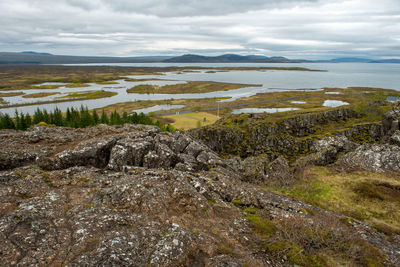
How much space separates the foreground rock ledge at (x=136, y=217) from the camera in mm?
10586

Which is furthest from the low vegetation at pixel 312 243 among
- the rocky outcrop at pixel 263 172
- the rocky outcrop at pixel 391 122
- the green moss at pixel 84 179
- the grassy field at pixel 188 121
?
the grassy field at pixel 188 121

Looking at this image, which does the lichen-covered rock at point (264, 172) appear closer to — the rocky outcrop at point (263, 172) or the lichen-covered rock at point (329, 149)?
the rocky outcrop at point (263, 172)

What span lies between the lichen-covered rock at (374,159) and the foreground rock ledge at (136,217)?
16.4 metres

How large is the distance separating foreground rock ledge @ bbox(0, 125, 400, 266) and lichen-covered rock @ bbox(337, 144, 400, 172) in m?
16.4

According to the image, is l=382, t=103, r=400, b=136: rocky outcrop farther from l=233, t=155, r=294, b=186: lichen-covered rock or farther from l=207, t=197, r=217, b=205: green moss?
l=207, t=197, r=217, b=205: green moss

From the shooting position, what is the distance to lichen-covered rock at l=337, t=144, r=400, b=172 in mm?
28875

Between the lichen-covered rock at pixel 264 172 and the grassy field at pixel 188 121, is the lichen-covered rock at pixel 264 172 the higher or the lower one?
the higher one

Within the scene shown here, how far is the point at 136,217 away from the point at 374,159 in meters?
31.7

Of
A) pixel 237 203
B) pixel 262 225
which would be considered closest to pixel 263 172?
pixel 237 203

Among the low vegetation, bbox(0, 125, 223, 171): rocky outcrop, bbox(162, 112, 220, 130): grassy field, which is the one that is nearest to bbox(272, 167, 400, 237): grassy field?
the low vegetation

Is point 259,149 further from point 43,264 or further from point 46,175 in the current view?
point 43,264

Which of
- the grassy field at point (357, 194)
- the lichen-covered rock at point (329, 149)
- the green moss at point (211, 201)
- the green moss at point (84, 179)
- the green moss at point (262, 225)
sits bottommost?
the grassy field at point (357, 194)

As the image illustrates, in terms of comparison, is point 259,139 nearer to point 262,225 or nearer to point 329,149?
point 329,149

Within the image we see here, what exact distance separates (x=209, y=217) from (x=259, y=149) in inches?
1156
